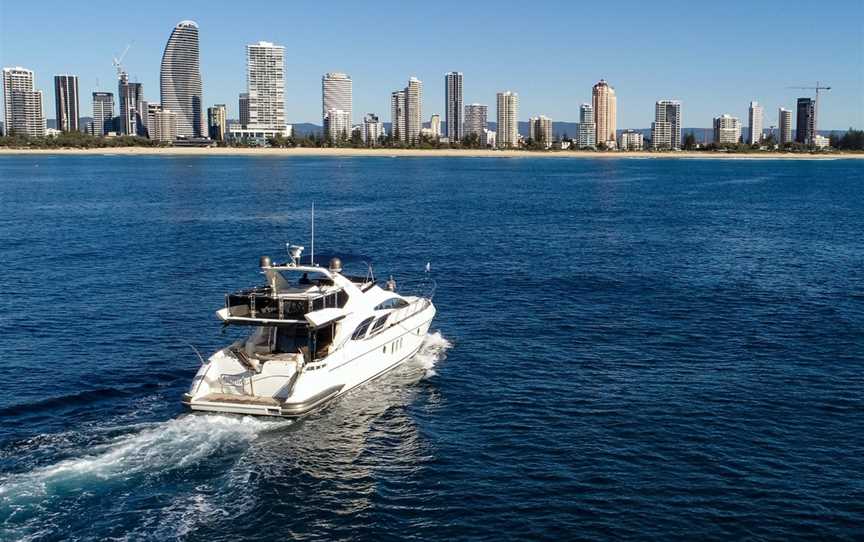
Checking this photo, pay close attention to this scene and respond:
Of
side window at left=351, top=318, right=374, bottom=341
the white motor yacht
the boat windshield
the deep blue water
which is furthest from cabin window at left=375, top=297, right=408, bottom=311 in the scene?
the boat windshield

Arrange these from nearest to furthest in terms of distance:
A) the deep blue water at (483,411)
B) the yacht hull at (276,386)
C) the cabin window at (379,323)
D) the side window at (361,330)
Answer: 1. the deep blue water at (483,411)
2. the yacht hull at (276,386)
3. the side window at (361,330)
4. the cabin window at (379,323)

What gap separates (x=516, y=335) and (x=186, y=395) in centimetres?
1811

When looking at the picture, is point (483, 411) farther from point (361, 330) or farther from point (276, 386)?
point (276, 386)

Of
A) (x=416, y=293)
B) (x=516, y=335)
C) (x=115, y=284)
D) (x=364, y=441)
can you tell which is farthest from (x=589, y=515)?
(x=115, y=284)

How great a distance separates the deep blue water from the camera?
2386 cm

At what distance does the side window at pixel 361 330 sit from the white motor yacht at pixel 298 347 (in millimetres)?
40

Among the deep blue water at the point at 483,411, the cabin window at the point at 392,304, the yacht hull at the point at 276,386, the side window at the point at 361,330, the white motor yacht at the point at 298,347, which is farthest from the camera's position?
the cabin window at the point at 392,304

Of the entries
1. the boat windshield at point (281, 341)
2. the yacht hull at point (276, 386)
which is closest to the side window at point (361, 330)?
the yacht hull at point (276, 386)

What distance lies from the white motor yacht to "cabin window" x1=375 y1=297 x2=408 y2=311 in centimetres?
22

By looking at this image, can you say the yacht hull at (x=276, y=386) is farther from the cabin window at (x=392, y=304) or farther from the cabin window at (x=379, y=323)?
the cabin window at (x=392, y=304)

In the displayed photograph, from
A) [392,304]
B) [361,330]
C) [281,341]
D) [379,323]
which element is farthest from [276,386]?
[392,304]

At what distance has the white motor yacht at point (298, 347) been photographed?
1217 inches

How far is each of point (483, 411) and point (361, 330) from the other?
6337 millimetres

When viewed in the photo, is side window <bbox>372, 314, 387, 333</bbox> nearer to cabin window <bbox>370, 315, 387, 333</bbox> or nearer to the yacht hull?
cabin window <bbox>370, 315, 387, 333</bbox>
